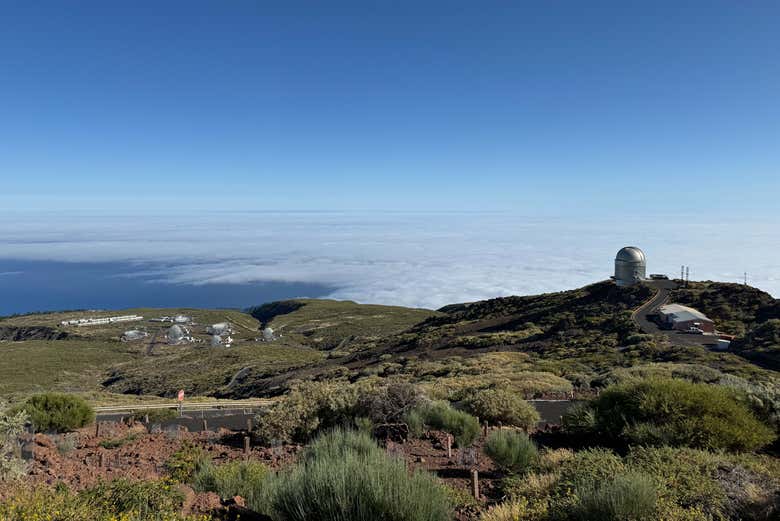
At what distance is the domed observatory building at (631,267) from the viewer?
1897 inches

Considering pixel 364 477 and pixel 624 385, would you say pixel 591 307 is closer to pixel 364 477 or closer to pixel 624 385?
pixel 624 385

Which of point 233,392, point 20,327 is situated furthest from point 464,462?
point 20,327

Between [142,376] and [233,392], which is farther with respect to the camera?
[142,376]

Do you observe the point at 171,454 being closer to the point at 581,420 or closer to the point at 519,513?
the point at 519,513

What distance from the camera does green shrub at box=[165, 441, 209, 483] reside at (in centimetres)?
670

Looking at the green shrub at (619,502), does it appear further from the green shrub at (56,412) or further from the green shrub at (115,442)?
the green shrub at (56,412)

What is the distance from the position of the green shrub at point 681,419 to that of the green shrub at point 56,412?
13006mm

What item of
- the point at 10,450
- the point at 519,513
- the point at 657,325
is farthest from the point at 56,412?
the point at 657,325

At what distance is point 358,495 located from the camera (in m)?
4.02

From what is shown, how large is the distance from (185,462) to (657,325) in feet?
125

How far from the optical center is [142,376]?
1674 inches

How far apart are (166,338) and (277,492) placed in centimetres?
7686

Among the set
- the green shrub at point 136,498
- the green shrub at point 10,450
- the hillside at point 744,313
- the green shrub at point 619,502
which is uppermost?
the green shrub at point 619,502

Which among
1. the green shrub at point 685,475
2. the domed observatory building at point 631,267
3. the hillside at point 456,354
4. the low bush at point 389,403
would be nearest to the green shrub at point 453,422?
the low bush at point 389,403
